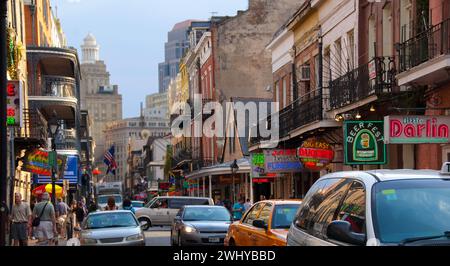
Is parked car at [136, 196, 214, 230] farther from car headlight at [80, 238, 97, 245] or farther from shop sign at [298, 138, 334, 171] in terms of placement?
car headlight at [80, 238, 97, 245]

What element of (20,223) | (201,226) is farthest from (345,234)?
(201,226)

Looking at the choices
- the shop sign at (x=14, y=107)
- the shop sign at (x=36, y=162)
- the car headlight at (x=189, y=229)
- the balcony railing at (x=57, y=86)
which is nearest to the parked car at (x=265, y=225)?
the car headlight at (x=189, y=229)

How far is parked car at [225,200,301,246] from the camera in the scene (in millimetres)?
14555

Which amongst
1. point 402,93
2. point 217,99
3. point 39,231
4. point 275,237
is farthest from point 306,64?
point 217,99

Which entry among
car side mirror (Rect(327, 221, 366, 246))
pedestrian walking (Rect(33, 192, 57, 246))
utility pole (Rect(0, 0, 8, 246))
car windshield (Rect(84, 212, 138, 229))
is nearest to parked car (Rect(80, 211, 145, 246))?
car windshield (Rect(84, 212, 138, 229))

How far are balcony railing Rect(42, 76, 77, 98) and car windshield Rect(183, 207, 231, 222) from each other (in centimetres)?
2343

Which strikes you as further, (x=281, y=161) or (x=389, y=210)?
(x=281, y=161)

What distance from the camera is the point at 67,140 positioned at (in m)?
60.4

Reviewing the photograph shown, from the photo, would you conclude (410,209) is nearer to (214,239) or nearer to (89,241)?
(89,241)

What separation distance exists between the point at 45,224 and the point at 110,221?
62.5 inches

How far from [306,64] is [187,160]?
35.4m

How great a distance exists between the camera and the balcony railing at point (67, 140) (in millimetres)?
58688

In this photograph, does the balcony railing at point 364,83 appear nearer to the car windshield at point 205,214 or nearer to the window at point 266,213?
the car windshield at point 205,214

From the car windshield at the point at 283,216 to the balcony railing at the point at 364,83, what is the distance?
6.58 meters
